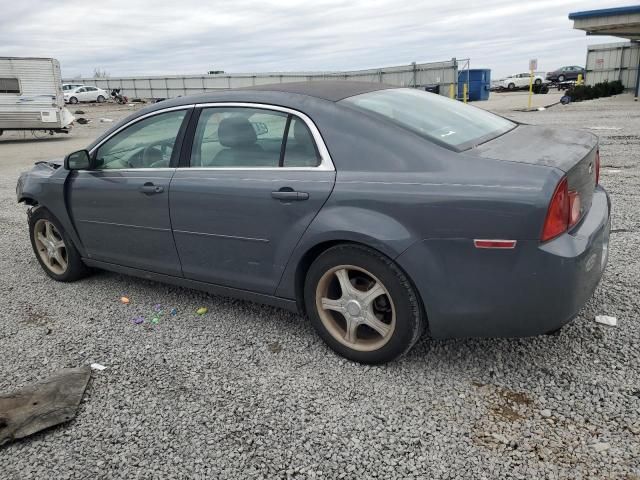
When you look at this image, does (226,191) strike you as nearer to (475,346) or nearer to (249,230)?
(249,230)

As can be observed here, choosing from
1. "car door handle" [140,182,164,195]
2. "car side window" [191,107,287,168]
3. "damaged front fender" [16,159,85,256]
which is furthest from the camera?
"damaged front fender" [16,159,85,256]

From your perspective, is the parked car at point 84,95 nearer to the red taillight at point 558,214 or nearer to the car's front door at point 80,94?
the car's front door at point 80,94

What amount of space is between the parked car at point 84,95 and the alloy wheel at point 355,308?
1816 inches

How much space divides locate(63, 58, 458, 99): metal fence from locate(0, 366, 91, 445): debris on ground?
1829 centimetres

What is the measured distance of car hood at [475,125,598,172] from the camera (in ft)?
8.98

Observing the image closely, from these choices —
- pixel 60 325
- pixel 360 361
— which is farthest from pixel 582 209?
pixel 60 325

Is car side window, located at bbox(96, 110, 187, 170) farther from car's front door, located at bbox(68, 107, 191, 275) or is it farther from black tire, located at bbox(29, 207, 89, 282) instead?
black tire, located at bbox(29, 207, 89, 282)

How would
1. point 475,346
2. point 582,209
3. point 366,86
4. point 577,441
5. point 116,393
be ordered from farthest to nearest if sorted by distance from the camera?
point 366,86 < point 475,346 < point 116,393 < point 582,209 < point 577,441

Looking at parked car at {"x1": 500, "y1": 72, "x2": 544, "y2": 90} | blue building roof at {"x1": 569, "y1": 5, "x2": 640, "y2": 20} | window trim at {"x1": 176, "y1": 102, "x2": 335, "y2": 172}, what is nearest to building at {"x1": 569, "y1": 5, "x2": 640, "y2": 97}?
blue building roof at {"x1": 569, "y1": 5, "x2": 640, "y2": 20}

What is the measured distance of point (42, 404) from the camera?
2898mm

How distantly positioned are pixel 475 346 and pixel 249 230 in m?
1.56

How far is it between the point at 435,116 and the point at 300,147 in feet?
2.94

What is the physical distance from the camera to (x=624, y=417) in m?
2.56

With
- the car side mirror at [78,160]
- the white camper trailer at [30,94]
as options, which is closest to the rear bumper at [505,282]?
the car side mirror at [78,160]
